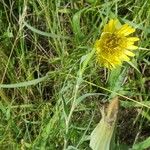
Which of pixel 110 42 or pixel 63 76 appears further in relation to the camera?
pixel 63 76

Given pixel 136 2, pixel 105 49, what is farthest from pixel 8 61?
pixel 136 2

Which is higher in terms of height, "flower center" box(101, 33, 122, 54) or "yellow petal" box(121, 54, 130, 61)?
"flower center" box(101, 33, 122, 54)

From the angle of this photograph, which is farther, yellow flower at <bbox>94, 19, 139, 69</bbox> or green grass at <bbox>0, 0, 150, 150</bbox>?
green grass at <bbox>0, 0, 150, 150</bbox>

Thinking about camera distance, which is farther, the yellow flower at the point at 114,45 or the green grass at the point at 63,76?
the green grass at the point at 63,76

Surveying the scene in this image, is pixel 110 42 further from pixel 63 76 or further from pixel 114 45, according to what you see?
pixel 63 76

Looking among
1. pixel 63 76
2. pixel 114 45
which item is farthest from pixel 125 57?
pixel 63 76

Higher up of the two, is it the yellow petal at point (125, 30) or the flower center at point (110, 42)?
the yellow petal at point (125, 30)
